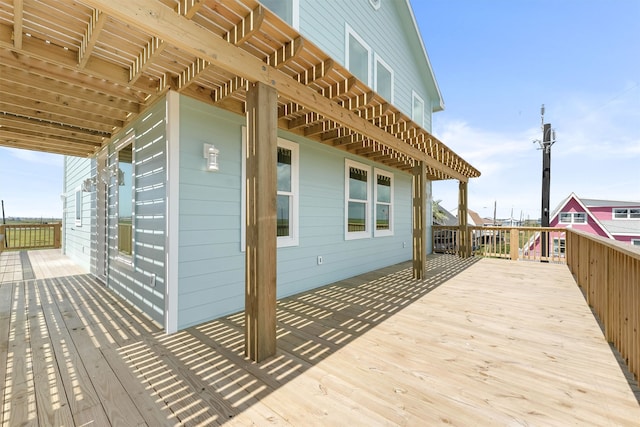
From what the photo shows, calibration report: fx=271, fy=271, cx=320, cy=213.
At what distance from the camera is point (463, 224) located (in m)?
8.51

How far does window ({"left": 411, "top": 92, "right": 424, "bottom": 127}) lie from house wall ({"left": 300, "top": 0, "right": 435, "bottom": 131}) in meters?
0.20

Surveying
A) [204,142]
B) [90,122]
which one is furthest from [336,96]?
[90,122]

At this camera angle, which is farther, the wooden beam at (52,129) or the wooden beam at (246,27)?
the wooden beam at (52,129)

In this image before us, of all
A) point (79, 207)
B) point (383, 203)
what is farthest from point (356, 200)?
point (79, 207)

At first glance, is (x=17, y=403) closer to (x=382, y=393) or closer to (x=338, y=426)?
(x=338, y=426)

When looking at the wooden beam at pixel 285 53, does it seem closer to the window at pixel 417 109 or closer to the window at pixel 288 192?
the window at pixel 288 192

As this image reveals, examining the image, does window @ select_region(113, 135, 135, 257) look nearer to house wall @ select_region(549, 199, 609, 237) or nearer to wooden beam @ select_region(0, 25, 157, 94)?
wooden beam @ select_region(0, 25, 157, 94)

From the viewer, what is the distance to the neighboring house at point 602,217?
17719 mm

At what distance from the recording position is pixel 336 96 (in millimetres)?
3055

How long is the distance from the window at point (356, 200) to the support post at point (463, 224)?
398 cm

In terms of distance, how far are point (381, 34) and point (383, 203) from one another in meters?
4.19

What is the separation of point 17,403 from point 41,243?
12.1 m

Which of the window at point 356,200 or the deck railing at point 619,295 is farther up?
the window at point 356,200

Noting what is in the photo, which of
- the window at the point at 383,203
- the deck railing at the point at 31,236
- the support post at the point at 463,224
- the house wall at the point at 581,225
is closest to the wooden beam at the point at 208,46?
the window at the point at 383,203
